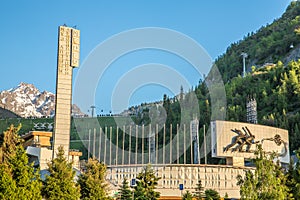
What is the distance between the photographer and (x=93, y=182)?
23594 millimetres

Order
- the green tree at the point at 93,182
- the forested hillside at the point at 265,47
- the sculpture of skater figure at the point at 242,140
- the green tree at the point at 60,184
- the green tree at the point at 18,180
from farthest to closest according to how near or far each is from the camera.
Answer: the forested hillside at the point at 265,47, the sculpture of skater figure at the point at 242,140, the green tree at the point at 93,182, the green tree at the point at 60,184, the green tree at the point at 18,180

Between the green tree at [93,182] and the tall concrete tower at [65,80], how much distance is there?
18.8 ft

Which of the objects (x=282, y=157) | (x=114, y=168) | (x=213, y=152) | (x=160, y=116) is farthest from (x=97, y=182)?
(x=160, y=116)

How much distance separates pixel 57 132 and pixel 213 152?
13.3 metres

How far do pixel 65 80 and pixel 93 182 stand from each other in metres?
8.71

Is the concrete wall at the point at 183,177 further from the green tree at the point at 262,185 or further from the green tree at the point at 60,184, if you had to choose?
the green tree at the point at 262,185

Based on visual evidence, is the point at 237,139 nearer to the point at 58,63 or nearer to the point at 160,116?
the point at 58,63

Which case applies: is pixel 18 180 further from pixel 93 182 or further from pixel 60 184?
pixel 93 182

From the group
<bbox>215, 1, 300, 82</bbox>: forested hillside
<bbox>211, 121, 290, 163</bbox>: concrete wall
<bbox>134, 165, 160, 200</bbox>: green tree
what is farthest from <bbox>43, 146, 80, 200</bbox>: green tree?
<bbox>215, 1, 300, 82</bbox>: forested hillside

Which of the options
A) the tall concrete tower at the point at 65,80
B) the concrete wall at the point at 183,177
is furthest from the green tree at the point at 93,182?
the concrete wall at the point at 183,177

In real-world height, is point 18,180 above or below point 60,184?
above

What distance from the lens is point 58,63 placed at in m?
30.0

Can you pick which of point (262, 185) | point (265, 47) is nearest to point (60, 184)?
point (262, 185)

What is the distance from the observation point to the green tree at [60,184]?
69.6 ft
